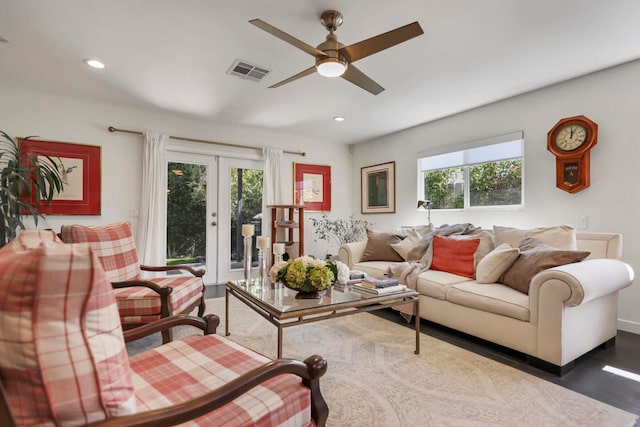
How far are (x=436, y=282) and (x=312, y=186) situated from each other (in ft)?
10.5

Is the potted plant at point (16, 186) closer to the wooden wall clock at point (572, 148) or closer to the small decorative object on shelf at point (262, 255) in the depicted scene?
the small decorative object on shelf at point (262, 255)

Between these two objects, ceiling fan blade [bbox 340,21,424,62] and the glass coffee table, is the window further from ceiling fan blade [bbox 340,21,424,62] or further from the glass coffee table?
ceiling fan blade [bbox 340,21,424,62]

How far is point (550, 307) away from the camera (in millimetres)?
2074

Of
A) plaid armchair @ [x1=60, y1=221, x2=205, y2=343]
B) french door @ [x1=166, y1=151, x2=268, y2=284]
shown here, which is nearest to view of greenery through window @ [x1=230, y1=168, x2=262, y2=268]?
french door @ [x1=166, y1=151, x2=268, y2=284]

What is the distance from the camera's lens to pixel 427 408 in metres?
1.72

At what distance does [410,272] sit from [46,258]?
117 inches

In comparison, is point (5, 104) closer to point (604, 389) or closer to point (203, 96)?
point (203, 96)

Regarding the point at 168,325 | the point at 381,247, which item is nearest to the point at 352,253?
the point at 381,247

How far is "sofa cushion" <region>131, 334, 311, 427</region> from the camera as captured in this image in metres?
0.98

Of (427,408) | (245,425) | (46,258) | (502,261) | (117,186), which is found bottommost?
(427,408)

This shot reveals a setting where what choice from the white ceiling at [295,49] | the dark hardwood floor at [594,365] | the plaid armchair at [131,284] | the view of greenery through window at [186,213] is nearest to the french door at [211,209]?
the view of greenery through window at [186,213]

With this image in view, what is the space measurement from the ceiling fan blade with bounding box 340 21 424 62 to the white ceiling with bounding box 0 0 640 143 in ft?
0.99

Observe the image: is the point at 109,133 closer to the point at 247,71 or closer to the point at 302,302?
the point at 247,71

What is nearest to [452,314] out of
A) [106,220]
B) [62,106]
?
[106,220]
